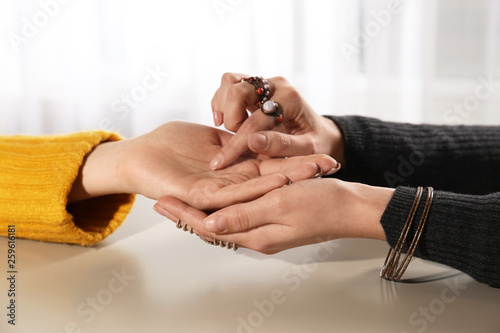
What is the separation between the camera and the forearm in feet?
2.99

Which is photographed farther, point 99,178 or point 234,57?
point 234,57

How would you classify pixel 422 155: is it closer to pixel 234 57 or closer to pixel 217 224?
pixel 217 224

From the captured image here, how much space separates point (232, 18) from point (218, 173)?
1.42 m

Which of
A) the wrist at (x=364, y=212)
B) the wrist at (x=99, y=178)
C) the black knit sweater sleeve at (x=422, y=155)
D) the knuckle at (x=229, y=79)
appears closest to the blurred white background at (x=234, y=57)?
the black knit sweater sleeve at (x=422, y=155)

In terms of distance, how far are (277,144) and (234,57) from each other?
142 cm

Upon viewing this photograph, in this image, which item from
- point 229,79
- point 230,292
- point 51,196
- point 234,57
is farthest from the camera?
point 234,57

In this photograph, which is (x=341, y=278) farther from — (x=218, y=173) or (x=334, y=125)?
(x=334, y=125)

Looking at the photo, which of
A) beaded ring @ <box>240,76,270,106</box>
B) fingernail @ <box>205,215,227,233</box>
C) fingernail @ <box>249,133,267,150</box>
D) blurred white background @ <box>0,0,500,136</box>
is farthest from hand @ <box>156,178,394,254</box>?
blurred white background @ <box>0,0,500,136</box>

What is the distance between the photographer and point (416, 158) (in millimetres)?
915

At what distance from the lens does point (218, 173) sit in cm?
78

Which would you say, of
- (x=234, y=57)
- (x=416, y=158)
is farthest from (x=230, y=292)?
(x=234, y=57)

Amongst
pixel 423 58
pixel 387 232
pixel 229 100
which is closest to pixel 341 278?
pixel 387 232

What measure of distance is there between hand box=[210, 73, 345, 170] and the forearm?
3 centimetres

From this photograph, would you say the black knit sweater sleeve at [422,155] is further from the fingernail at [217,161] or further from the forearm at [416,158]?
the fingernail at [217,161]
